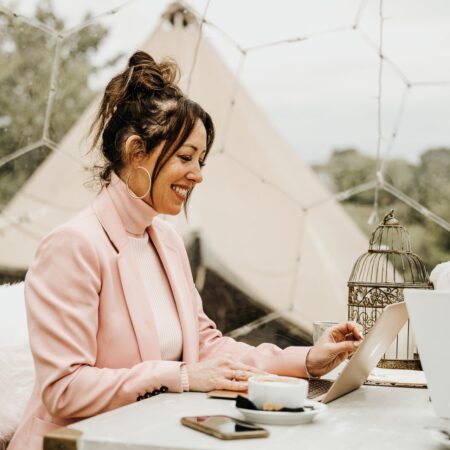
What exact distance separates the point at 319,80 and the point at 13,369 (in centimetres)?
142

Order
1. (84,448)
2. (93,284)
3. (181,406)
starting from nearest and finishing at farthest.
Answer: (84,448) → (181,406) → (93,284)

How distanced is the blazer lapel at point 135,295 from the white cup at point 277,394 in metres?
0.36

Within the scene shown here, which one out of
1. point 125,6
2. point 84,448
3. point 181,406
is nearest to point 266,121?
point 125,6

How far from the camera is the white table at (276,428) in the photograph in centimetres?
89

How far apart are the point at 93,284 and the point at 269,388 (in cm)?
42

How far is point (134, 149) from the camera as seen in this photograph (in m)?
1.46

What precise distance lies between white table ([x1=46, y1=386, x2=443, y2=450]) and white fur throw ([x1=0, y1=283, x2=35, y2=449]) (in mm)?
526

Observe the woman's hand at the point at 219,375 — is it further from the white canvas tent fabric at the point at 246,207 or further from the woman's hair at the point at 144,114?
the white canvas tent fabric at the point at 246,207

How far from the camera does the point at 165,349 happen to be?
1406 millimetres

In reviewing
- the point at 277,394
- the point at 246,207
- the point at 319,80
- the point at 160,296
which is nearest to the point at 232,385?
the point at 277,394

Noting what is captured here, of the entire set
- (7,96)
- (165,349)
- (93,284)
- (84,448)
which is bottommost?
(84,448)

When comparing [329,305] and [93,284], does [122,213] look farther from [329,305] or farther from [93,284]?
[329,305]

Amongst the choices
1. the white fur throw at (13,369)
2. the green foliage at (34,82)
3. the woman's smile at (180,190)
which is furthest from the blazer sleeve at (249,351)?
the green foliage at (34,82)

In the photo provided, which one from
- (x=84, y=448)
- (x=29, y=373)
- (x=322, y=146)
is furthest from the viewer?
(x=322, y=146)
